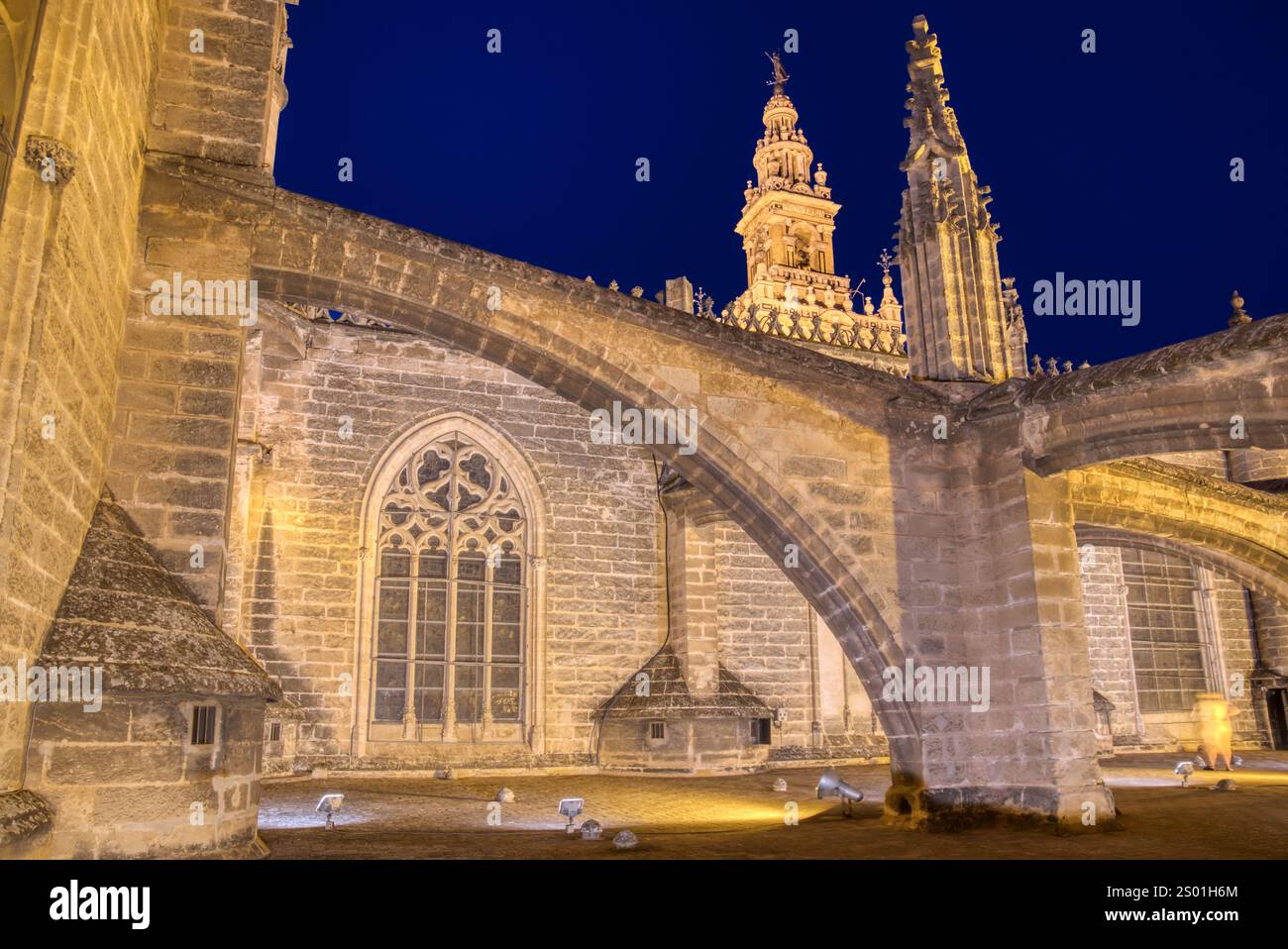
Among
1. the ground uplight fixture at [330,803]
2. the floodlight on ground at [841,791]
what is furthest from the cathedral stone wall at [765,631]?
the ground uplight fixture at [330,803]

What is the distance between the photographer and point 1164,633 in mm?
16641

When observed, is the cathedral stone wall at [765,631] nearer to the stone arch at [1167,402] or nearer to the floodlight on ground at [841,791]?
the floodlight on ground at [841,791]

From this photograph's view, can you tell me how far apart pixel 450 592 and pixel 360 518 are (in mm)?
1438

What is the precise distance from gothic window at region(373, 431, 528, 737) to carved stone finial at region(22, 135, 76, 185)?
8.47m

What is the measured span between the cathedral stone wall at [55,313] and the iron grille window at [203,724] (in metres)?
0.71

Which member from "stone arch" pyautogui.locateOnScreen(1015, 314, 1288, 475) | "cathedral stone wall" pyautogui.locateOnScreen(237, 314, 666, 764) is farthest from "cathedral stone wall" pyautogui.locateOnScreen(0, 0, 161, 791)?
"cathedral stone wall" pyautogui.locateOnScreen(237, 314, 666, 764)

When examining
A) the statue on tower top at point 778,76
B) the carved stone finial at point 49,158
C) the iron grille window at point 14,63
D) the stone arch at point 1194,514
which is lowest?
the stone arch at point 1194,514

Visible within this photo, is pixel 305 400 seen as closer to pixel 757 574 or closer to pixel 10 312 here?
pixel 757 574

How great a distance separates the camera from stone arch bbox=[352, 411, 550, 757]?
1137 centimetres

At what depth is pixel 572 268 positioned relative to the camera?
7425 centimetres

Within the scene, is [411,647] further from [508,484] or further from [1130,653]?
[1130,653]

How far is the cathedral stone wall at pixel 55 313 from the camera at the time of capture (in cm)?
351
